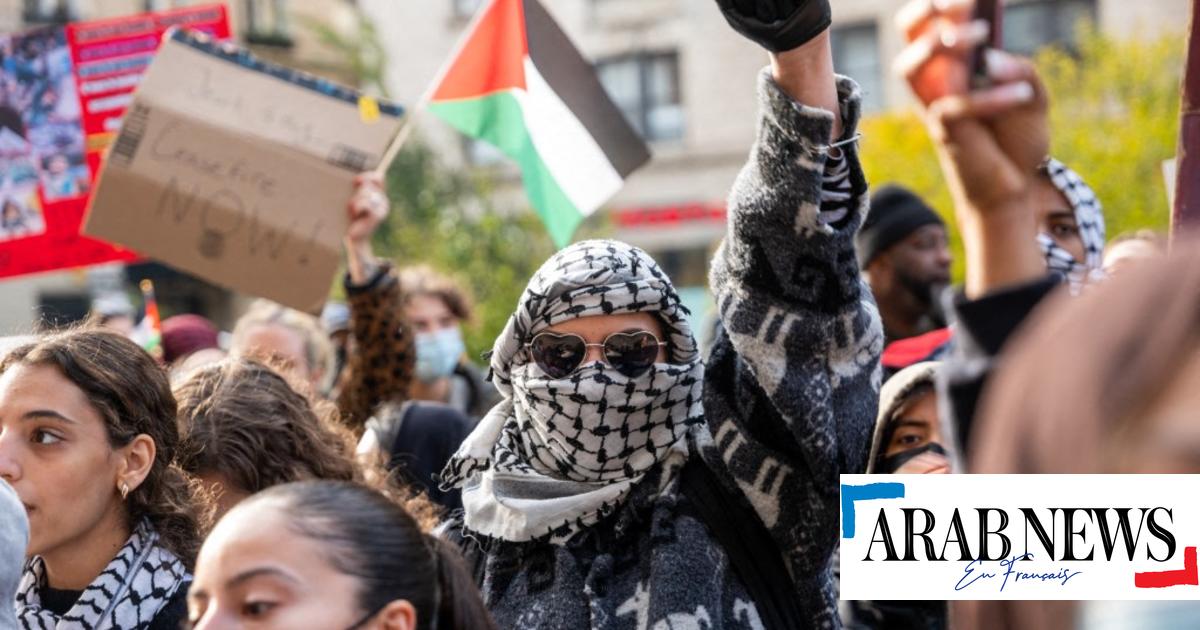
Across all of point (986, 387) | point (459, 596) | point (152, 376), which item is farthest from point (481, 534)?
point (986, 387)

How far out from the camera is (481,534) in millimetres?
3084

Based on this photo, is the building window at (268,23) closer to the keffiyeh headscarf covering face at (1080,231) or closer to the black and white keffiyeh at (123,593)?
the keffiyeh headscarf covering face at (1080,231)

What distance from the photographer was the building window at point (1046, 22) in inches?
1006

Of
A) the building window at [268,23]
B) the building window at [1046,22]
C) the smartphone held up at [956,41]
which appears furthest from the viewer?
the building window at [268,23]

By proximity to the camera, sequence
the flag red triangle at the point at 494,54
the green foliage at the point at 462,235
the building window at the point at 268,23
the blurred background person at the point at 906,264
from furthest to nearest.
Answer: the building window at the point at 268,23 → the green foliage at the point at 462,235 → the blurred background person at the point at 906,264 → the flag red triangle at the point at 494,54

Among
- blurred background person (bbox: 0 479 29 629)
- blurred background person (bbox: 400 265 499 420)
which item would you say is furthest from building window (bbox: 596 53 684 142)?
blurred background person (bbox: 0 479 29 629)

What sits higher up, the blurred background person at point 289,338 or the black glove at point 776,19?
the blurred background person at point 289,338

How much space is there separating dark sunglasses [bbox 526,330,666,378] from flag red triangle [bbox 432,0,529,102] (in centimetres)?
209

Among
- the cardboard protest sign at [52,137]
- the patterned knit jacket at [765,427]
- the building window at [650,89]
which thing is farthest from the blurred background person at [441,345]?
the building window at [650,89]

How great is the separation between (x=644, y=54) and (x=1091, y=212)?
2526cm

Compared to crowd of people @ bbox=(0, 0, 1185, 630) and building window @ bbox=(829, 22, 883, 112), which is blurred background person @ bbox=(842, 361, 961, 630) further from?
building window @ bbox=(829, 22, 883, 112)

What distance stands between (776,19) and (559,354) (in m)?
0.83

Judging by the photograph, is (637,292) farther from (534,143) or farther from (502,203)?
(502,203)

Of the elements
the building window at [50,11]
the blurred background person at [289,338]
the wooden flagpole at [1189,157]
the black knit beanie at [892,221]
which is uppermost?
the building window at [50,11]
